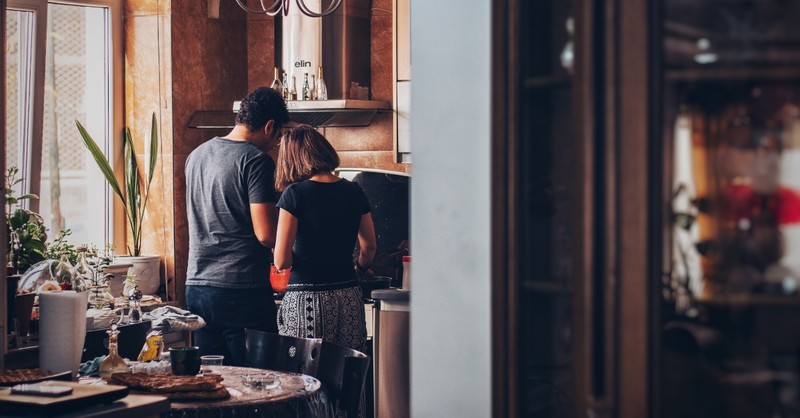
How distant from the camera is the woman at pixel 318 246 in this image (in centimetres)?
407

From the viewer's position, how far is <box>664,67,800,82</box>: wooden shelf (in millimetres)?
1394

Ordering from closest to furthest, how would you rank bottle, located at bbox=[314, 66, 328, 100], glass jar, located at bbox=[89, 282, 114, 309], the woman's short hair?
the woman's short hair, glass jar, located at bbox=[89, 282, 114, 309], bottle, located at bbox=[314, 66, 328, 100]

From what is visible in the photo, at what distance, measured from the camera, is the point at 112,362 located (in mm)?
3221

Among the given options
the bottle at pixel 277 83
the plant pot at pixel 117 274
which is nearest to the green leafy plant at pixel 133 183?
the plant pot at pixel 117 274

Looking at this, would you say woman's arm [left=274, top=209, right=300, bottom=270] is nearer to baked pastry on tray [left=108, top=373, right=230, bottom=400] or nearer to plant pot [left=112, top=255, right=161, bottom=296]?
baked pastry on tray [left=108, top=373, right=230, bottom=400]

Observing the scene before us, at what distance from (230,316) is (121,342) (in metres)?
0.59

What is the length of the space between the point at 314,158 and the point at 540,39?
2.48m

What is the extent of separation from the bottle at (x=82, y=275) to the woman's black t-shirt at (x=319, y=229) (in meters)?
0.76

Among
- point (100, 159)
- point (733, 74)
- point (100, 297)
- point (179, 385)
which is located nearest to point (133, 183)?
point (100, 159)

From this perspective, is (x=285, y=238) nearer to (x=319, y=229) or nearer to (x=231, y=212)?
(x=319, y=229)

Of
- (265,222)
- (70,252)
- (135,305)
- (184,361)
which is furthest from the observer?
(70,252)

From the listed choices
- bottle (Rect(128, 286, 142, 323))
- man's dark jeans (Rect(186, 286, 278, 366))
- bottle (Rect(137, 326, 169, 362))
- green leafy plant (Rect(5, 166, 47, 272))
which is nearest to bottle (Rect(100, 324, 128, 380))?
bottle (Rect(137, 326, 169, 362))

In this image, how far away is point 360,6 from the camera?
6094 millimetres

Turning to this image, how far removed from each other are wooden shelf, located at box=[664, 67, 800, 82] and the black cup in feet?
6.65
